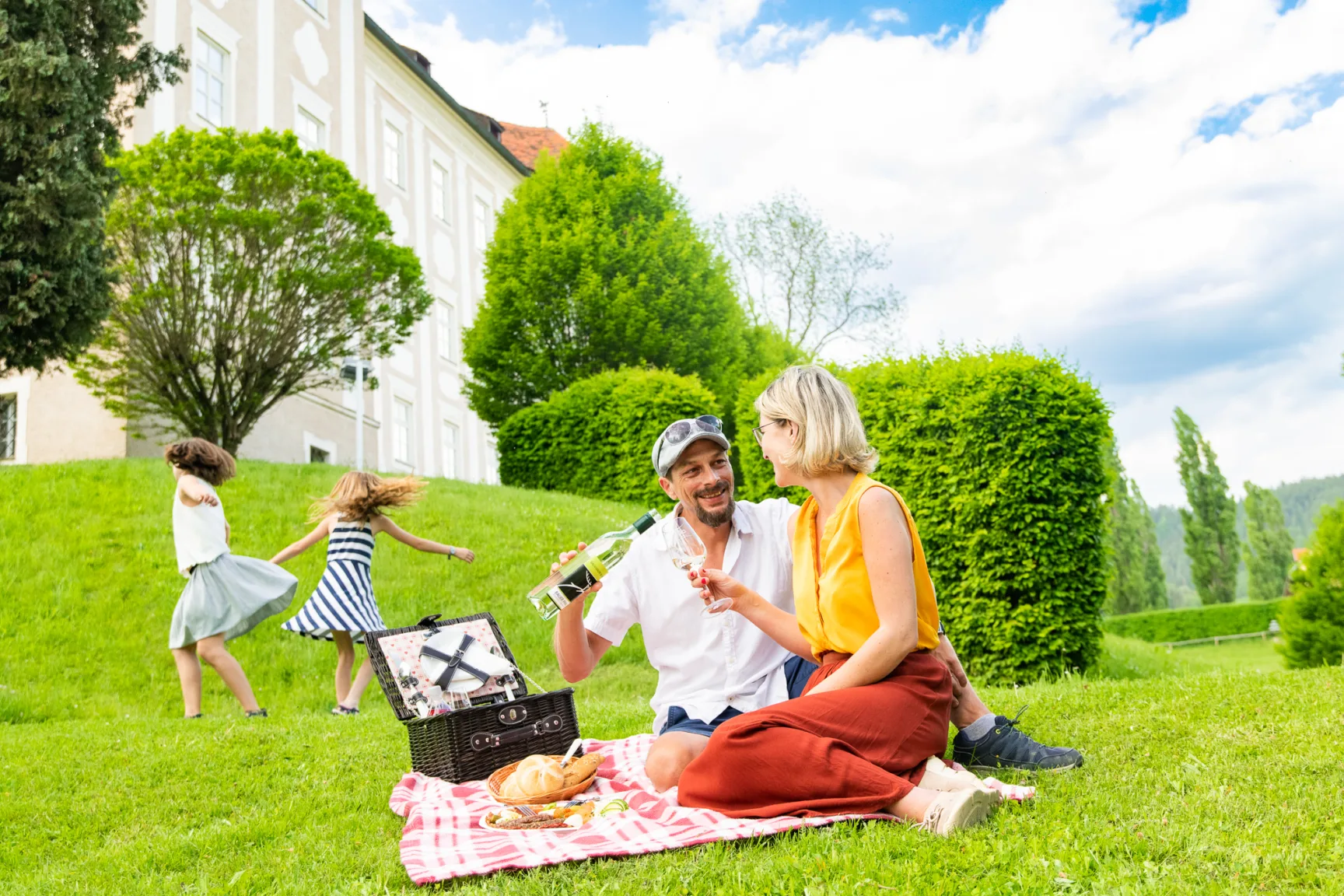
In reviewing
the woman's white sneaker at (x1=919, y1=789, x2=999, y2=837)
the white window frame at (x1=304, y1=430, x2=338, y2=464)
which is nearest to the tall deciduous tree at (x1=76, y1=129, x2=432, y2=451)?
the white window frame at (x1=304, y1=430, x2=338, y2=464)

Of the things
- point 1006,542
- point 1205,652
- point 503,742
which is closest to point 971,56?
point 1006,542

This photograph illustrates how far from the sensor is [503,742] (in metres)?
5.37

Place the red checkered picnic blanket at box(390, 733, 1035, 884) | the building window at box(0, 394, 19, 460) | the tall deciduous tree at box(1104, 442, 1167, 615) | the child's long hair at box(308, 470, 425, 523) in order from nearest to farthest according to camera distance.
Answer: the red checkered picnic blanket at box(390, 733, 1035, 884) < the child's long hair at box(308, 470, 425, 523) < the building window at box(0, 394, 19, 460) < the tall deciduous tree at box(1104, 442, 1167, 615)

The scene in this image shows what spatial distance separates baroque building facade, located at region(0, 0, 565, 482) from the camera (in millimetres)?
19203

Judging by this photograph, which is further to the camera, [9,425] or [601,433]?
[601,433]

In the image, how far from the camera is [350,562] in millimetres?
8469

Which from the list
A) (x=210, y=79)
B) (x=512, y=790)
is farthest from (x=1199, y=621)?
(x=512, y=790)

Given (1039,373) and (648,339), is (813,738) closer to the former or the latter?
(1039,373)

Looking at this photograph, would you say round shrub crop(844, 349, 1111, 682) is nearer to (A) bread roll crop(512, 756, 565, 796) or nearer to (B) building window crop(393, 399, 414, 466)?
(A) bread roll crop(512, 756, 565, 796)

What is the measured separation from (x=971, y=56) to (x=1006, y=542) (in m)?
7.01

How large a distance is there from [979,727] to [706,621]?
4.17 ft

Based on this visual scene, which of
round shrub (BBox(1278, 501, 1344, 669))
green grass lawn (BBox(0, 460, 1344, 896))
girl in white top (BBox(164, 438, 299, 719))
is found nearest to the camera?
green grass lawn (BBox(0, 460, 1344, 896))

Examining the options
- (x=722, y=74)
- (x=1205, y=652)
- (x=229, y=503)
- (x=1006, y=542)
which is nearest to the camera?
(x=1006, y=542)

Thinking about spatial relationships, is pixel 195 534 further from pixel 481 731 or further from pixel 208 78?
pixel 208 78
